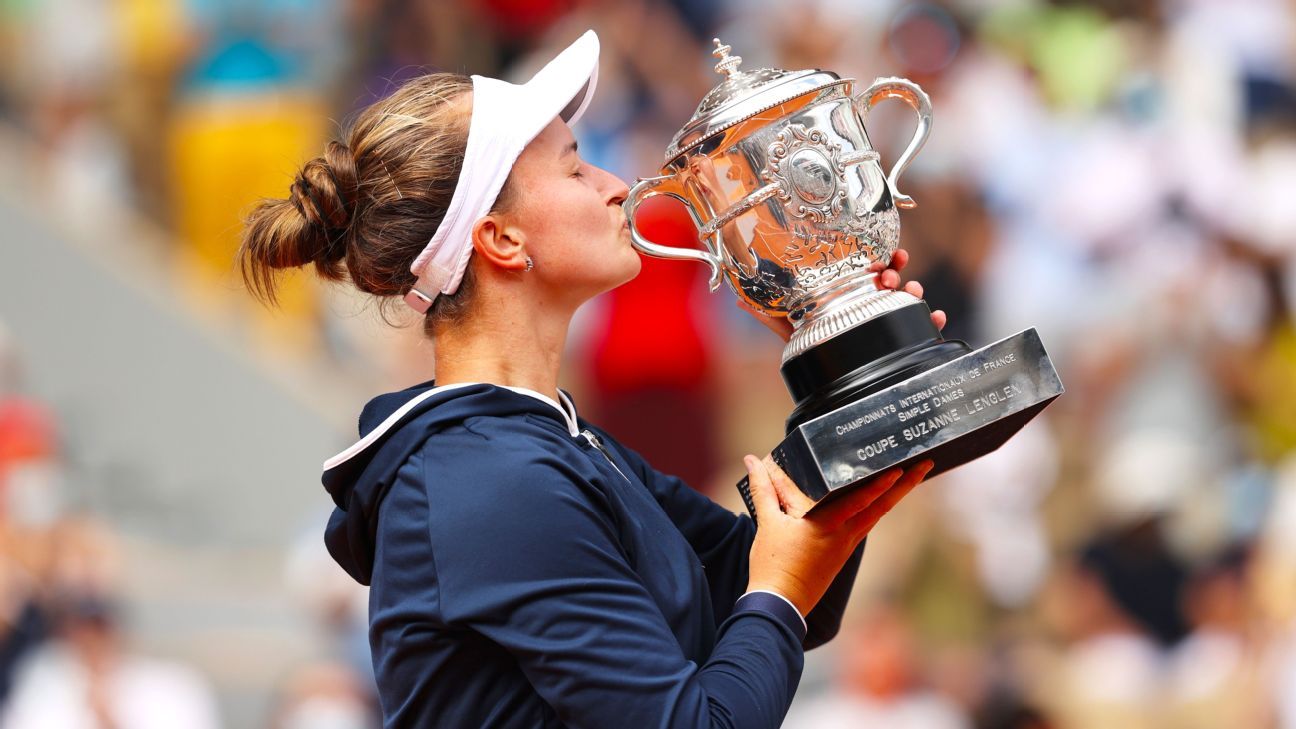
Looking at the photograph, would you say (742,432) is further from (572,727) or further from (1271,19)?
(572,727)

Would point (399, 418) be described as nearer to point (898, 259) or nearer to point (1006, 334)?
point (898, 259)

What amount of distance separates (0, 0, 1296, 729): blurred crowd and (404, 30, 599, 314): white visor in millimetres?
2687

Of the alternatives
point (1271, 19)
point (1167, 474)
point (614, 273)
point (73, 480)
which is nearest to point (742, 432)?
point (1167, 474)

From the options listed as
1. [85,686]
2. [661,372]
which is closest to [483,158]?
[661,372]

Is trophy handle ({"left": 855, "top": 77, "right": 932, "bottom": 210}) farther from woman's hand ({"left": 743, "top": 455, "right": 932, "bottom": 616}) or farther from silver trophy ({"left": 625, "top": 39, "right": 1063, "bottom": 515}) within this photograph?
woman's hand ({"left": 743, "top": 455, "right": 932, "bottom": 616})

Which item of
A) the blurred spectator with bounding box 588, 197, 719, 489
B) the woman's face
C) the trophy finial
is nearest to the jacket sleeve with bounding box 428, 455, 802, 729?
the woman's face

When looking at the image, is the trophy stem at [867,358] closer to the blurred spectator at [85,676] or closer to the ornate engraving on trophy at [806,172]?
the ornate engraving on trophy at [806,172]

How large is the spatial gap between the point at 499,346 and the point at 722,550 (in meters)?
0.40

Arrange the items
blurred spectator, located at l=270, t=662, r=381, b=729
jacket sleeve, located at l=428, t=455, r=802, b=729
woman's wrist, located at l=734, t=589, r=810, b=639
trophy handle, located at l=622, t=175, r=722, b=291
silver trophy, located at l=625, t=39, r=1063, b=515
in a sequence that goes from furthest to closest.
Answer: blurred spectator, located at l=270, t=662, r=381, b=729
trophy handle, located at l=622, t=175, r=722, b=291
silver trophy, located at l=625, t=39, r=1063, b=515
woman's wrist, located at l=734, t=589, r=810, b=639
jacket sleeve, located at l=428, t=455, r=802, b=729

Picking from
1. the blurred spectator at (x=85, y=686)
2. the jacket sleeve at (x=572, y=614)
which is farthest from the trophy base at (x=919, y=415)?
the blurred spectator at (x=85, y=686)

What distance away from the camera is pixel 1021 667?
15.6 feet

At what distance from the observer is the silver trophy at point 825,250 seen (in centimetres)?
179

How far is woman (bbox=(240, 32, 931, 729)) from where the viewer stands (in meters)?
1.58

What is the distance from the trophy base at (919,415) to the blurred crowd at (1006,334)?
2847 millimetres
